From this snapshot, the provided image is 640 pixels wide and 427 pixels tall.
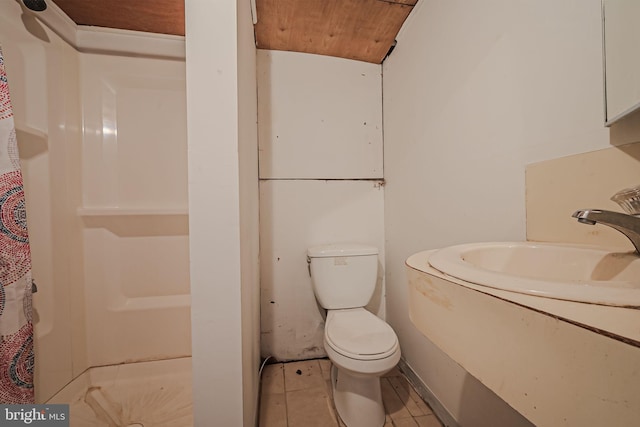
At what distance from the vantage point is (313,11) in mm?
1174

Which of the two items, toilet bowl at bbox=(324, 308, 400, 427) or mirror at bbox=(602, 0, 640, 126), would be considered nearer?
mirror at bbox=(602, 0, 640, 126)

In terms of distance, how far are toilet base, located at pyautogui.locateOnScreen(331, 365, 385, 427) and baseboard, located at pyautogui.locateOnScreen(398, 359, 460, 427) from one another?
0.25 meters

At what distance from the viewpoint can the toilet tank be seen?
4.26ft

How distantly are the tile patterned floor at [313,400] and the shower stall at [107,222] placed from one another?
15.3 inches

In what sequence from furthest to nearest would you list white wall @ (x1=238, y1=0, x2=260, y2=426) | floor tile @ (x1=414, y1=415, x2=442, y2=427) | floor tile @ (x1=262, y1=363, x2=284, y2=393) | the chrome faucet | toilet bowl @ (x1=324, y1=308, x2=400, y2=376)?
1. floor tile @ (x1=262, y1=363, x2=284, y2=393)
2. floor tile @ (x1=414, y1=415, x2=442, y2=427)
3. toilet bowl @ (x1=324, y1=308, x2=400, y2=376)
4. white wall @ (x1=238, y1=0, x2=260, y2=426)
5. the chrome faucet

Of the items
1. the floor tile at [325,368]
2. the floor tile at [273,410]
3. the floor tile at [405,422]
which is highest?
the floor tile at [405,422]

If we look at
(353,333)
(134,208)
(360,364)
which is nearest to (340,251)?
(353,333)

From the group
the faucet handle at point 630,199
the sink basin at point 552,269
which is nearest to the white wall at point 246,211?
the sink basin at point 552,269


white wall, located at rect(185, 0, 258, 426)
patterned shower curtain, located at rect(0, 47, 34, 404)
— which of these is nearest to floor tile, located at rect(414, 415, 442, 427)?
white wall, located at rect(185, 0, 258, 426)

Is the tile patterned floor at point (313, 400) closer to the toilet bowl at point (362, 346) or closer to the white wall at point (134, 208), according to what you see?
the toilet bowl at point (362, 346)

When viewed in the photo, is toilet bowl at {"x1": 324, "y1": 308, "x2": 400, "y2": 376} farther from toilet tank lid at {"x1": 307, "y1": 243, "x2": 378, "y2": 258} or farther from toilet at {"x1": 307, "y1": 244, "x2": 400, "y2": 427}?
toilet tank lid at {"x1": 307, "y1": 243, "x2": 378, "y2": 258}

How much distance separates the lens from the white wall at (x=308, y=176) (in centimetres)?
144

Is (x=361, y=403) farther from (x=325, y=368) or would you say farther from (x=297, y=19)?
(x=297, y=19)

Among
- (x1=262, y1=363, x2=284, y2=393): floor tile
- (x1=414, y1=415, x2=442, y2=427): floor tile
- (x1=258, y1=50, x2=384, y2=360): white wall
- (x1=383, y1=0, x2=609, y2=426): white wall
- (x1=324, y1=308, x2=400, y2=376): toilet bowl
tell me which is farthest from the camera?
(x1=258, y1=50, x2=384, y2=360): white wall
